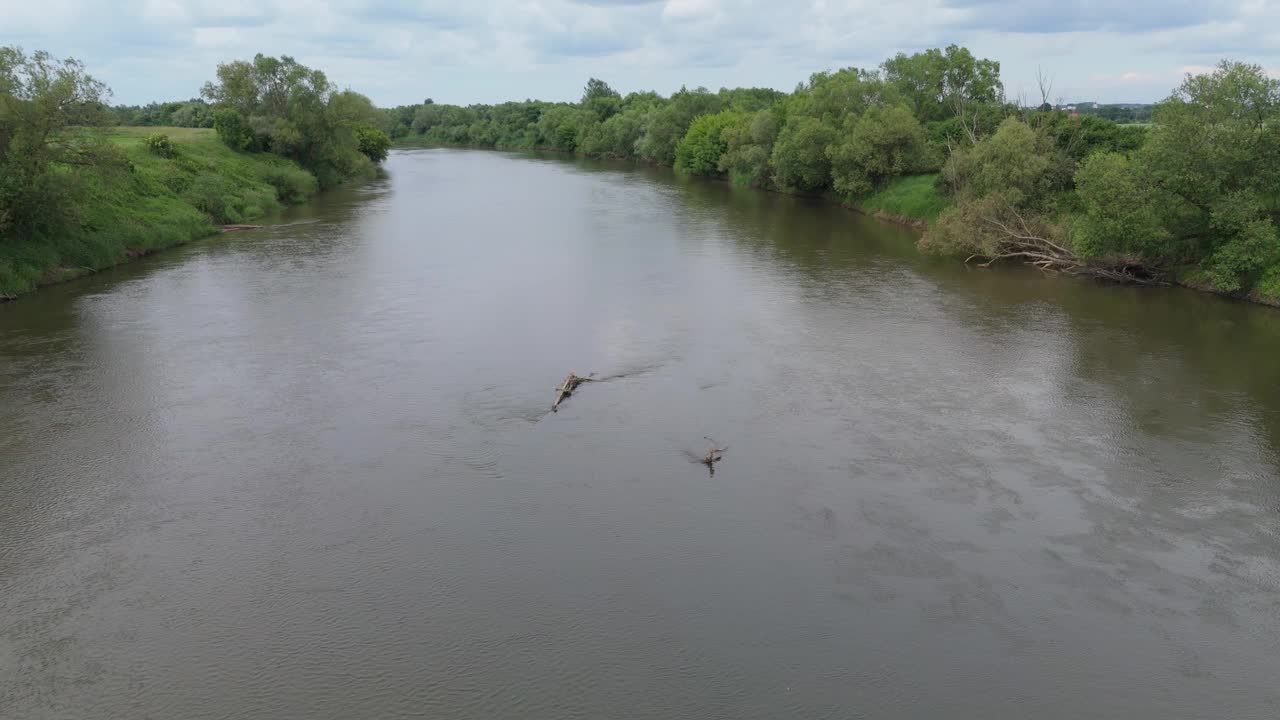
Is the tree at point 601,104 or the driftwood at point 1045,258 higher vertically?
the tree at point 601,104

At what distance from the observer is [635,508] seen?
51.1 ft

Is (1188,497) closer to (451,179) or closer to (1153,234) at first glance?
(1153,234)

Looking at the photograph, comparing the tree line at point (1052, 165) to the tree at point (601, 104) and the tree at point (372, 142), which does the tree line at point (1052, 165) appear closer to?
the tree at point (372, 142)

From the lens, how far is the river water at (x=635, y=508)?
11.4 meters

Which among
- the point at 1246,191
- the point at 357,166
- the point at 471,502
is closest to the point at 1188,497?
the point at 471,502

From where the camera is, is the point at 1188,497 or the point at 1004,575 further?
the point at 1188,497

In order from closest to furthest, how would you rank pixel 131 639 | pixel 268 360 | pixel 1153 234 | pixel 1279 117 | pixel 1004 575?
pixel 131 639 → pixel 1004 575 → pixel 268 360 → pixel 1279 117 → pixel 1153 234

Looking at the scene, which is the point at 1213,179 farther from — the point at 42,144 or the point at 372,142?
the point at 372,142

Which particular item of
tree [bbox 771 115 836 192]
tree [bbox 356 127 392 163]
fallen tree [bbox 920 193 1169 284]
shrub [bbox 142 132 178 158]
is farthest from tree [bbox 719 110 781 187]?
shrub [bbox 142 132 178 158]

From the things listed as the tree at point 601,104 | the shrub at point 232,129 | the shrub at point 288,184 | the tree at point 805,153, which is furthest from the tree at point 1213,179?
the tree at point 601,104

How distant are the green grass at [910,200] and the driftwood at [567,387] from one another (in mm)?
29760

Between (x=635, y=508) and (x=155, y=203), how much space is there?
34.9 m

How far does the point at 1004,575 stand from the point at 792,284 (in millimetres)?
19815

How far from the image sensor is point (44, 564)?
13.6m
